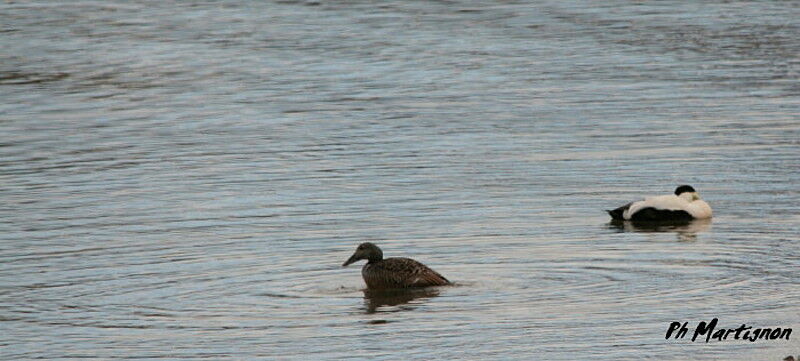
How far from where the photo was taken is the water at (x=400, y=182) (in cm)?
1294

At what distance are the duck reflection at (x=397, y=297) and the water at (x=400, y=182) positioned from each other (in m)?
0.03

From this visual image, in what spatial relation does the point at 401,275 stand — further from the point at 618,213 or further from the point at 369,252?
the point at 618,213

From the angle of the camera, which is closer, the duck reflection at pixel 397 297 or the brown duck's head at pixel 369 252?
the duck reflection at pixel 397 297

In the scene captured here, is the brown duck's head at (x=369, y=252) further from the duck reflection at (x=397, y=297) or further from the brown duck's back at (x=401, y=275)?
the duck reflection at (x=397, y=297)

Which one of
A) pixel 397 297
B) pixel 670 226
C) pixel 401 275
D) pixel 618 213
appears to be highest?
pixel 401 275

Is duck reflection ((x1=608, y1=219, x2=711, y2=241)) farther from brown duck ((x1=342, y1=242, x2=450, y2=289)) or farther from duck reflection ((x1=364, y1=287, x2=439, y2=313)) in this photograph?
duck reflection ((x1=364, y1=287, x2=439, y2=313))

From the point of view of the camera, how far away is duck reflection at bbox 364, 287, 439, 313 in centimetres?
1405

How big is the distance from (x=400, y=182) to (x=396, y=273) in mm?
5604

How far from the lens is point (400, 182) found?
19.9 m

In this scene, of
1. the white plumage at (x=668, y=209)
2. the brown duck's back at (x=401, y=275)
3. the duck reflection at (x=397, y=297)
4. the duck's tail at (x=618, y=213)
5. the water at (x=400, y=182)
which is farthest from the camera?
the duck's tail at (x=618, y=213)

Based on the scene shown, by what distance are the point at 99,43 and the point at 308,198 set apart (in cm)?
1834

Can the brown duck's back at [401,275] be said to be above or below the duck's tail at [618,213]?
above

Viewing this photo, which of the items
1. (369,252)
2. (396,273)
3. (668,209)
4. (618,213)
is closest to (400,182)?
(618,213)

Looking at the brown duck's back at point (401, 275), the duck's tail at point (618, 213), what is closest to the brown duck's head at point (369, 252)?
the brown duck's back at point (401, 275)
